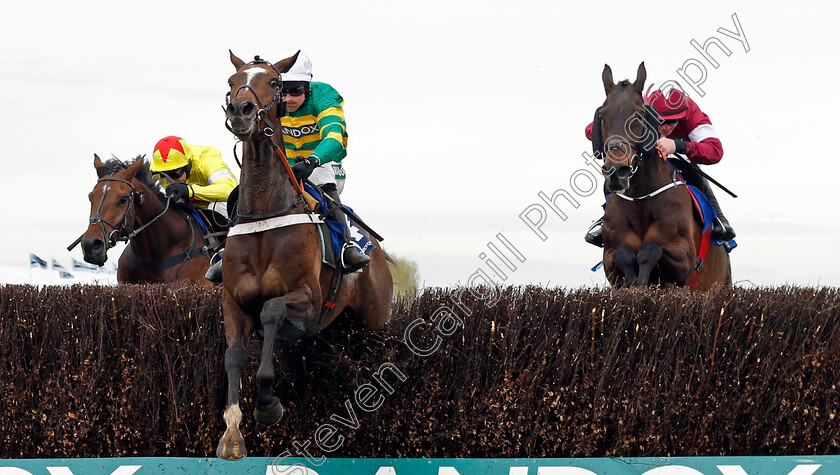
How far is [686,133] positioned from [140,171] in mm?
4771

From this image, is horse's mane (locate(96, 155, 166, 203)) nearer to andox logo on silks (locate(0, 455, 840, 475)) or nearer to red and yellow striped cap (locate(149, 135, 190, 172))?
red and yellow striped cap (locate(149, 135, 190, 172))

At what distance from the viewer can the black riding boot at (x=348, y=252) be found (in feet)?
18.5

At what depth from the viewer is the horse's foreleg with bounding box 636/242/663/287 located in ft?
24.8

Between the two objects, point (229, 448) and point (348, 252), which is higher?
point (348, 252)

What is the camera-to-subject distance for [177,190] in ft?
29.5

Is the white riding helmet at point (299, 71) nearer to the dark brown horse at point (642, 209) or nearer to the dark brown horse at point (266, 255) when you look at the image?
the dark brown horse at point (266, 255)

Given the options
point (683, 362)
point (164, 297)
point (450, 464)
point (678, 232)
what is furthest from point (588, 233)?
point (164, 297)

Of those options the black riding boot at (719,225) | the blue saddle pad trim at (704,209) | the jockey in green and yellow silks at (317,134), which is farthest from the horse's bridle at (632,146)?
the jockey in green and yellow silks at (317,134)

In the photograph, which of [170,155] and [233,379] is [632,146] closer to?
[233,379]

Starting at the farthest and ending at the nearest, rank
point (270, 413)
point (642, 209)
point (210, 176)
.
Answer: point (210, 176)
point (642, 209)
point (270, 413)

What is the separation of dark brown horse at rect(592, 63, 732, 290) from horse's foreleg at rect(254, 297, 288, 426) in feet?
10.7

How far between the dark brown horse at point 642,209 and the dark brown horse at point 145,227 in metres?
3.61

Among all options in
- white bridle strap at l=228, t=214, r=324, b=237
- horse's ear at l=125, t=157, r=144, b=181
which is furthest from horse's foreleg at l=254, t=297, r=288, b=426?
horse's ear at l=125, t=157, r=144, b=181

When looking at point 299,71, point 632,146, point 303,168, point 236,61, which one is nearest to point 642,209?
point 632,146
